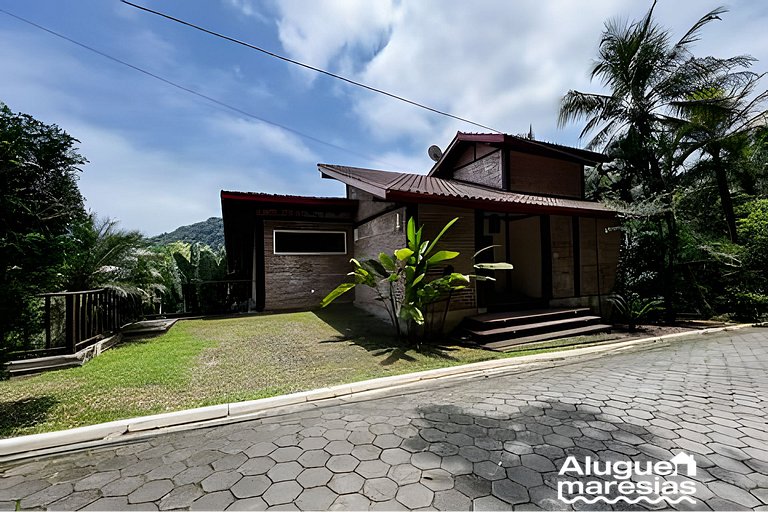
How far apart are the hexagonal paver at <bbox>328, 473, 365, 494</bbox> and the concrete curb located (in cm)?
144

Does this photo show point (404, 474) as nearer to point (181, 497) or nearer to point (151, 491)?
point (181, 497)

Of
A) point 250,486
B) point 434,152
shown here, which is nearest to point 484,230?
point 434,152

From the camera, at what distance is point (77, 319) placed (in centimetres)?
537

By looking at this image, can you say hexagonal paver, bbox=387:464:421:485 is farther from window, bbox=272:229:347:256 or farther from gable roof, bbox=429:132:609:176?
gable roof, bbox=429:132:609:176

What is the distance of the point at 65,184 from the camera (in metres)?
5.84

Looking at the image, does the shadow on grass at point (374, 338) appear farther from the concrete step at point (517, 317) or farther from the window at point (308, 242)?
the window at point (308, 242)

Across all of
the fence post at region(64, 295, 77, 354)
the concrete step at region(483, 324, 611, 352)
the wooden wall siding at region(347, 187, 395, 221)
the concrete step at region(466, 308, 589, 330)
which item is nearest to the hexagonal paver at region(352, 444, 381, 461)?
the concrete step at region(483, 324, 611, 352)

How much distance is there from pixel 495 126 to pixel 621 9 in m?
5.62

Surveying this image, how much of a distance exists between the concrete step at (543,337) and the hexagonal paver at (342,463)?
170 inches

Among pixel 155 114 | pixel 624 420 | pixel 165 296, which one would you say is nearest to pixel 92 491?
pixel 624 420

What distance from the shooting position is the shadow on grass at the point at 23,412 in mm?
3023

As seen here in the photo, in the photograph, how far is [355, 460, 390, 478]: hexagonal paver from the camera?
2.26 m

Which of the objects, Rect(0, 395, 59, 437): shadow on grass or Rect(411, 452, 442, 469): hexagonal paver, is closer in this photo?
Rect(411, 452, 442, 469): hexagonal paver

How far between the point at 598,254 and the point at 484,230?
339cm
